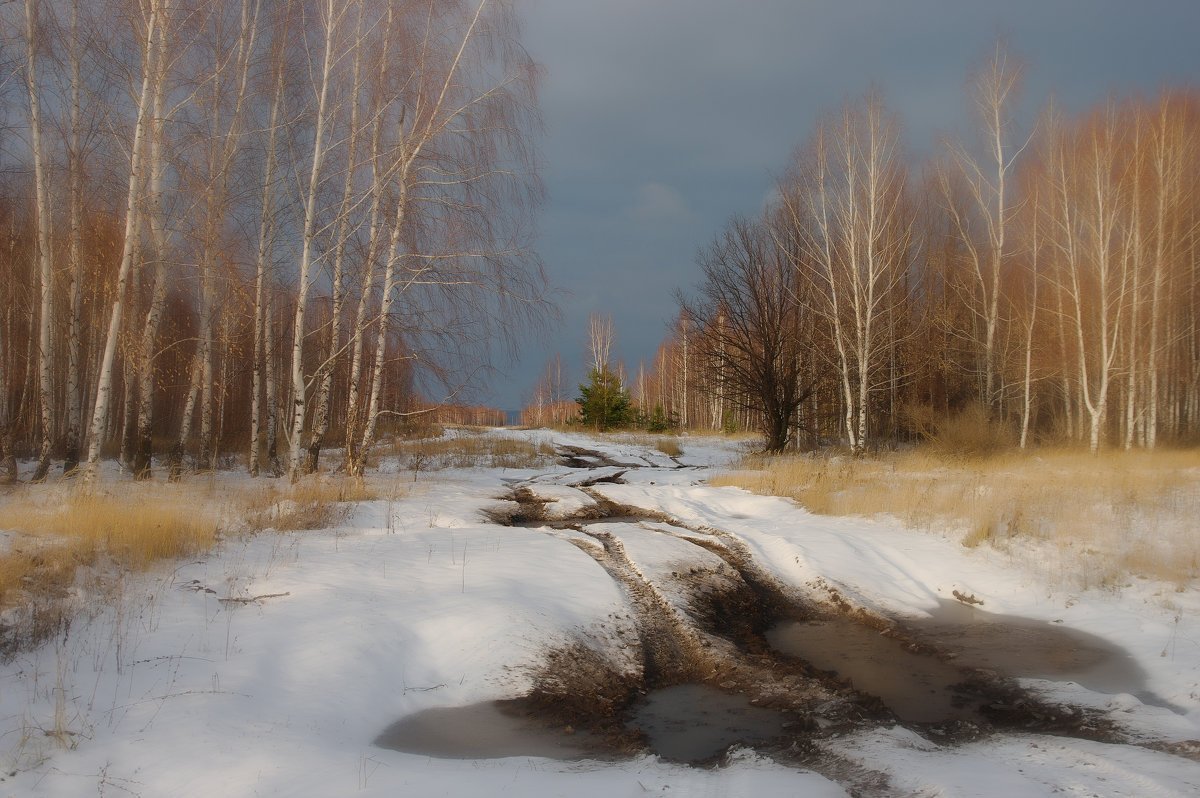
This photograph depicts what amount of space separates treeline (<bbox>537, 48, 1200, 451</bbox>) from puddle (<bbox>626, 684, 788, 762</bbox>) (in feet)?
51.1

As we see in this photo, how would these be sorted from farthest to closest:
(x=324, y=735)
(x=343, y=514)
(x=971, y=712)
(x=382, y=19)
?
(x=382, y=19) < (x=343, y=514) < (x=971, y=712) < (x=324, y=735)

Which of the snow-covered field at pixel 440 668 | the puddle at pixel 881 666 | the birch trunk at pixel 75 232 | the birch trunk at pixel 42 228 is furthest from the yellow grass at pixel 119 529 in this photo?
the puddle at pixel 881 666

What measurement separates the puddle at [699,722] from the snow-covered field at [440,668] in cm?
25

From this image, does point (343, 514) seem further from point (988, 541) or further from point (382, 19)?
point (382, 19)

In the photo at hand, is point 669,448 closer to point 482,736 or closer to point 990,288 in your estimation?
point 990,288

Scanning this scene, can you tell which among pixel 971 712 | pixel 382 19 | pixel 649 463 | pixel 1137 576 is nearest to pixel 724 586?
pixel 971 712

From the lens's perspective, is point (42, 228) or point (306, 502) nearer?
point (306, 502)

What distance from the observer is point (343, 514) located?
358 inches

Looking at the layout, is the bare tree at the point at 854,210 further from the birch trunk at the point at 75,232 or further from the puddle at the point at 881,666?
the birch trunk at the point at 75,232

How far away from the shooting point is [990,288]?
28.2 meters

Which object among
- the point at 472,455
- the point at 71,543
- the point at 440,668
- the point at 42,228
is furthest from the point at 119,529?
the point at 472,455

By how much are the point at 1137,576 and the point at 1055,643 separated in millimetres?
1958

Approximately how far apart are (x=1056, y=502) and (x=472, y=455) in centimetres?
1537

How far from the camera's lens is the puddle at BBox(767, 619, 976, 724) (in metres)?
4.77
